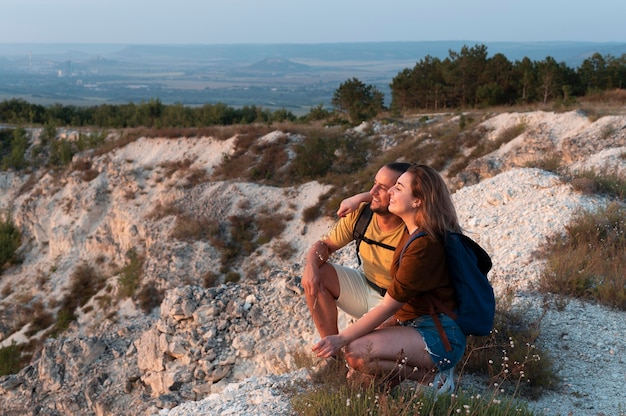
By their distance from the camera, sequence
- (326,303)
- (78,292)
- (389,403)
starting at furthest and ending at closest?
(78,292)
(326,303)
(389,403)

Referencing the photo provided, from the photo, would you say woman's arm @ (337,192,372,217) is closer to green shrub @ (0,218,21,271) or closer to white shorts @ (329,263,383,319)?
white shorts @ (329,263,383,319)

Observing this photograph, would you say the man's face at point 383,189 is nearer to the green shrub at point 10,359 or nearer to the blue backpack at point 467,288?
the blue backpack at point 467,288

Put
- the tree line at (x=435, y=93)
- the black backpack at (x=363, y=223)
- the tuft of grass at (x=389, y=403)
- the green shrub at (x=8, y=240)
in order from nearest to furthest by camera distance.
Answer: the tuft of grass at (x=389, y=403)
the black backpack at (x=363, y=223)
the green shrub at (x=8, y=240)
the tree line at (x=435, y=93)

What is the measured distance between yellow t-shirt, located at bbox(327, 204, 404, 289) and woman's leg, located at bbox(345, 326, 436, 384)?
0.78 meters

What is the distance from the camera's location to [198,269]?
15.4 meters

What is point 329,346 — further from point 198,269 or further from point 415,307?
point 198,269

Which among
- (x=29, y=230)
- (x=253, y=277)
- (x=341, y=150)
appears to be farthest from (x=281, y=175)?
(x=29, y=230)

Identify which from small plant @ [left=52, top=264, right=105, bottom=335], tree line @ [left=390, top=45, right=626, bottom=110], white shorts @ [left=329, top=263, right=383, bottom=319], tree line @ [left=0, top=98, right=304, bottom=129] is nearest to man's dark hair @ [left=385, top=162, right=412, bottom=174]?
white shorts @ [left=329, top=263, right=383, bottom=319]

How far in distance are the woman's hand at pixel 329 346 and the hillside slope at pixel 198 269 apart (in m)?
0.68

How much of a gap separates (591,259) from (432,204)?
386 cm

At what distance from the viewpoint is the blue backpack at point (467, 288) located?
379cm

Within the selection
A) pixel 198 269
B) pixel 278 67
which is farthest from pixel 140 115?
pixel 278 67

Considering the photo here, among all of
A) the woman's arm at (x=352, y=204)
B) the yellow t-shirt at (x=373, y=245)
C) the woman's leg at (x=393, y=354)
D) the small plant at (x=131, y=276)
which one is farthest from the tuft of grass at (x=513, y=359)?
the small plant at (x=131, y=276)

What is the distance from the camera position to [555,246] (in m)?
7.48
